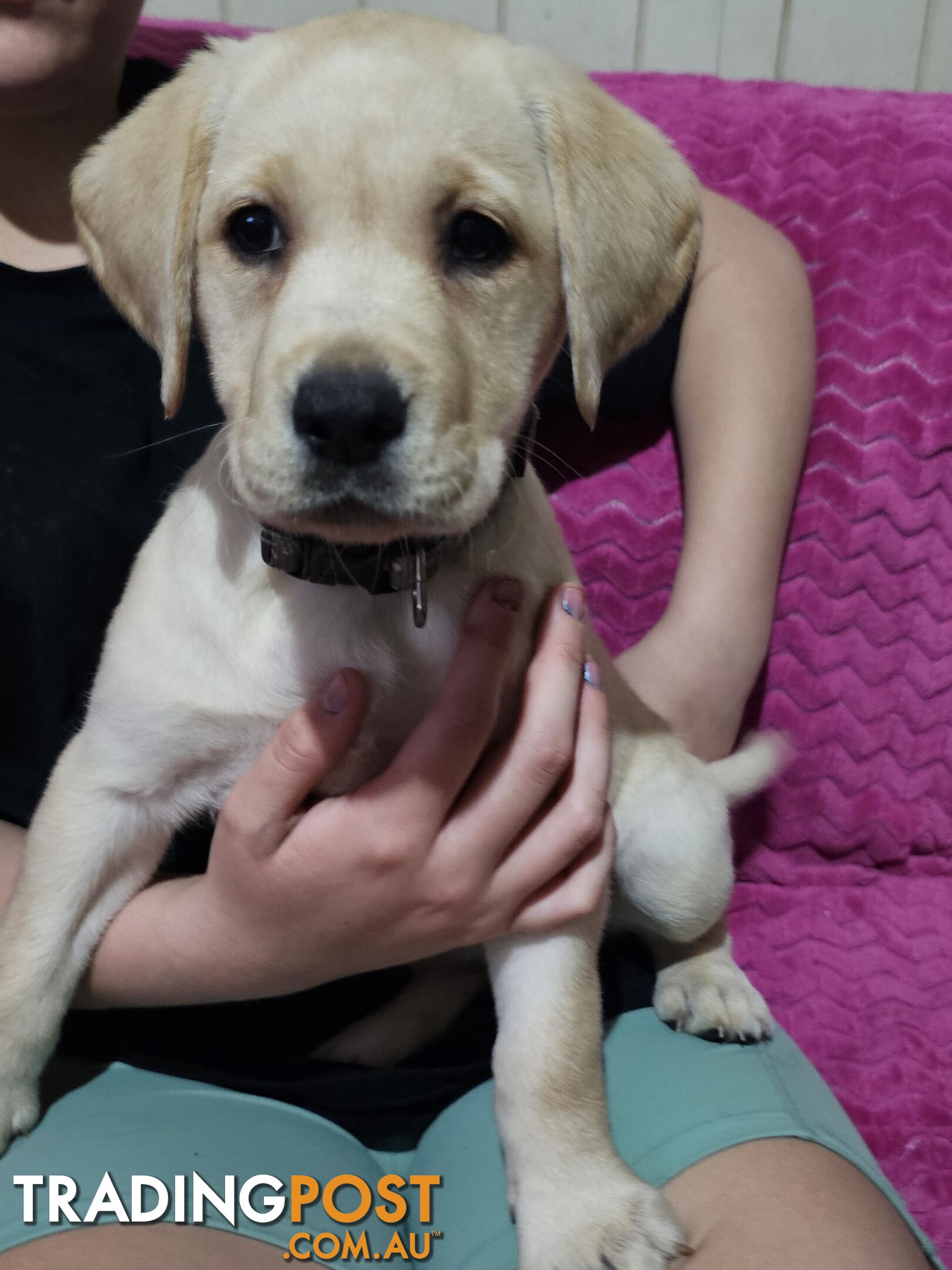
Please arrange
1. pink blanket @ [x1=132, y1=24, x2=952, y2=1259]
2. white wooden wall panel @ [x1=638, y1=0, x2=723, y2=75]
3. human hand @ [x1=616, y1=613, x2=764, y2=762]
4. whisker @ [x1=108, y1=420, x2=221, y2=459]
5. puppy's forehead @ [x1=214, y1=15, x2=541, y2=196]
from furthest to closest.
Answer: white wooden wall panel @ [x1=638, y1=0, x2=723, y2=75]
pink blanket @ [x1=132, y1=24, x2=952, y2=1259]
human hand @ [x1=616, y1=613, x2=764, y2=762]
whisker @ [x1=108, y1=420, x2=221, y2=459]
puppy's forehead @ [x1=214, y1=15, x2=541, y2=196]

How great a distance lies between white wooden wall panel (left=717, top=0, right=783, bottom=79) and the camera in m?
2.98

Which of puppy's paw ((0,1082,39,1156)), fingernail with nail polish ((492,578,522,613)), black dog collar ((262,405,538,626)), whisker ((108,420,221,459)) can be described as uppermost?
black dog collar ((262,405,538,626))

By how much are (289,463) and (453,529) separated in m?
0.18

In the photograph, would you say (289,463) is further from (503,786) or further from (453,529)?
(503,786)

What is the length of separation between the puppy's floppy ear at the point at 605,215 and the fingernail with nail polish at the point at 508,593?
0.73 ft

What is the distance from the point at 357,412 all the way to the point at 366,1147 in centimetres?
107

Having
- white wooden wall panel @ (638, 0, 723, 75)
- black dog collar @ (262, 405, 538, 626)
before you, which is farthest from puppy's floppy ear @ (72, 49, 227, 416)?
white wooden wall panel @ (638, 0, 723, 75)

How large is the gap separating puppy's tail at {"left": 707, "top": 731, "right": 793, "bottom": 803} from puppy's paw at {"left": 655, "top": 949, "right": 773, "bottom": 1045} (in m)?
0.33

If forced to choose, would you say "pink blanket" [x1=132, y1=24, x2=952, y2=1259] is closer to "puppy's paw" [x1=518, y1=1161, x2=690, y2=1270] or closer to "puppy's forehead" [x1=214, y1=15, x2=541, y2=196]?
"puppy's paw" [x1=518, y1=1161, x2=690, y2=1270]

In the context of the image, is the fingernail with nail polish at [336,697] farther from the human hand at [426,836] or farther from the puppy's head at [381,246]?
the puppy's head at [381,246]

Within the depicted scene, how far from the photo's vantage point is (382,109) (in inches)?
42.5

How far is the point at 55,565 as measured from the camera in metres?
1.56

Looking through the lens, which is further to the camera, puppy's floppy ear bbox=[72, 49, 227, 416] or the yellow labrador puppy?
puppy's floppy ear bbox=[72, 49, 227, 416]

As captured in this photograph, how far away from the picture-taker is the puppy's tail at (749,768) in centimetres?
191
